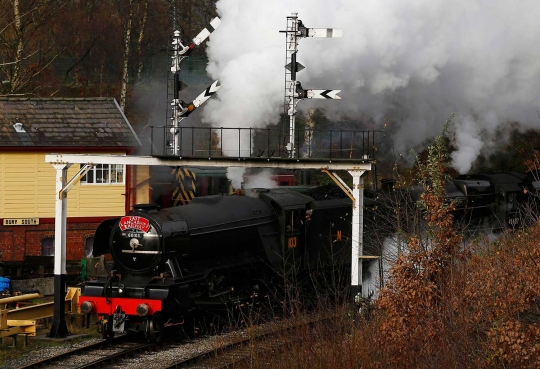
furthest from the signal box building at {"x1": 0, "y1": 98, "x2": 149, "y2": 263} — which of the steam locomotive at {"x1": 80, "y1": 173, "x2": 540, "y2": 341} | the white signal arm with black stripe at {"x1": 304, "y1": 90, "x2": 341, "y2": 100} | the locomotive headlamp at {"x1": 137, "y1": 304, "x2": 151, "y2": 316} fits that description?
the locomotive headlamp at {"x1": 137, "y1": 304, "x2": 151, "y2": 316}

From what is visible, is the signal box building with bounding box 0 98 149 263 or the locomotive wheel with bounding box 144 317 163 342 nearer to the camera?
the locomotive wheel with bounding box 144 317 163 342

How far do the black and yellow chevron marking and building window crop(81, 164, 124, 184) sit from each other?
1624mm

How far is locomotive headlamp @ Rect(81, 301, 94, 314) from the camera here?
1457 cm

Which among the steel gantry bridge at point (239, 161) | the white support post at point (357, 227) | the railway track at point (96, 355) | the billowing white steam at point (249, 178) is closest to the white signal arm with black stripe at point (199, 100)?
the steel gantry bridge at point (239, 161)

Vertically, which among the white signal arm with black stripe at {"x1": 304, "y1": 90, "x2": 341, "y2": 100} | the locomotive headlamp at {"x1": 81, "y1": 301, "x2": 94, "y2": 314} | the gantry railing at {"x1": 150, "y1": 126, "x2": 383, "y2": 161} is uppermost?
the white signal arm with black stripe at {"x1": 304, "y1": 90, "x2": 341, "y2": 100}

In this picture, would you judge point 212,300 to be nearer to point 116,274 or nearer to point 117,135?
point 116,274

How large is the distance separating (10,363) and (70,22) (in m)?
27.8

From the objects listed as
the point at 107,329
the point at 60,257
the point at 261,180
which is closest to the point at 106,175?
the point at 261,180

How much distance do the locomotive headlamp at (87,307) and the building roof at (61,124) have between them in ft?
34.3

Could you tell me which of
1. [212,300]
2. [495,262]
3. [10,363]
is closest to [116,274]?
[212,300]

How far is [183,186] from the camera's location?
2544 centimetres

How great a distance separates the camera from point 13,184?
2456cm

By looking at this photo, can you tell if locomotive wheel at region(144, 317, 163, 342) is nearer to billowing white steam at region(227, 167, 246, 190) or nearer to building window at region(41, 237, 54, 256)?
billowing white steam at region(227, 167, 246, 190)

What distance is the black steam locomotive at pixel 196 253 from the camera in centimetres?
1441
